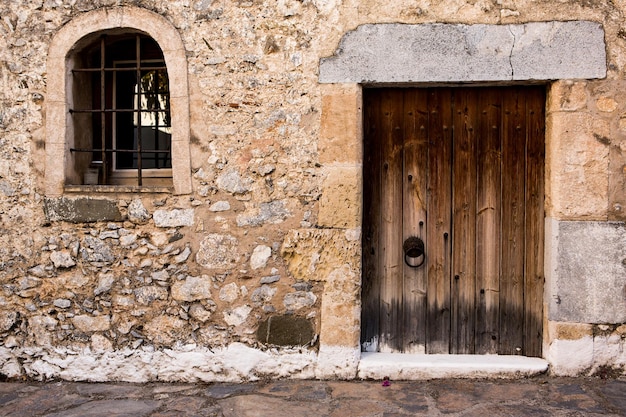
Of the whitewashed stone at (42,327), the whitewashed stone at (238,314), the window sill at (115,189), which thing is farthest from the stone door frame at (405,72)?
the whitewashed stone at (42,327)

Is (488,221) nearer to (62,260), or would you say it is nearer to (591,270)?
(591,270)

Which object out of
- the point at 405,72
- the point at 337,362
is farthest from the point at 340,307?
the point at 405,72

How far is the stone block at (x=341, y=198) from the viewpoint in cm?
348

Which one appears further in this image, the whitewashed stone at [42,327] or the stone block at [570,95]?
the whitewashed stone at [42,327]

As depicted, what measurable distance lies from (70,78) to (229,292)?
1.74 m

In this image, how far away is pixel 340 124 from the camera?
348 cm

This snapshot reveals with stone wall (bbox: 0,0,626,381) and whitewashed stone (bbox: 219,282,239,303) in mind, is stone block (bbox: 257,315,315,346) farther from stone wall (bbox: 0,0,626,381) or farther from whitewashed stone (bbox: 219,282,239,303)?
whitewashed stone (bbox: 219,282,239,303)

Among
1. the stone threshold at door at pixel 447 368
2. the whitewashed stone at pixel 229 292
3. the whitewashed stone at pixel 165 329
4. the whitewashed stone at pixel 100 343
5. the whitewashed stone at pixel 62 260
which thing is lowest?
the stone threshold at door at pixel 447 368

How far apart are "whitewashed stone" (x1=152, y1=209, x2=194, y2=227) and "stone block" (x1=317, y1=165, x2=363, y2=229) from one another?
32.9 inches

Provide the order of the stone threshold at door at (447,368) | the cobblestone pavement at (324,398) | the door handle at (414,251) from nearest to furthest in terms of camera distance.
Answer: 1. the cobblestone pavement at (324,398)
2. the stone threshold at door at (447,368)
3. the door handle at (414,251)

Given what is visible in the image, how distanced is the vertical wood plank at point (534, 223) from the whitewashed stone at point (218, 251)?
6.15 feet

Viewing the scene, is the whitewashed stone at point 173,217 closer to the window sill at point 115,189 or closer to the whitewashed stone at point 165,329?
the window sill at point 115,189

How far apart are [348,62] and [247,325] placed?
5.74 ft

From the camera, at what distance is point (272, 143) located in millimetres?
3514
